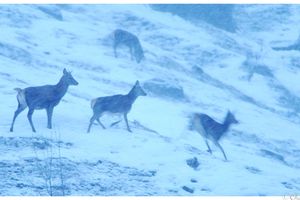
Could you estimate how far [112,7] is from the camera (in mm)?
34719

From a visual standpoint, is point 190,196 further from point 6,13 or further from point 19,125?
point 6,13

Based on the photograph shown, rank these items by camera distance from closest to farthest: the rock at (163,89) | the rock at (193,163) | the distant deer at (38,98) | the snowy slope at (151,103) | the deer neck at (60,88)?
the snowy slope at (151,103)
the rock at (193,163)
the distant deer at (38,98)
the deer neck at (60,88)
the rock at (163,89)

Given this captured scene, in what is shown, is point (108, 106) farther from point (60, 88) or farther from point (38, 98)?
point (38, 98)

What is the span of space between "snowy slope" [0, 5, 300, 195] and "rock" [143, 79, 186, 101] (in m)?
0.30

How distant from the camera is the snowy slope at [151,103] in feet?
39.1

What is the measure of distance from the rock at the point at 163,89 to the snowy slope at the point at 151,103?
0.97 feet

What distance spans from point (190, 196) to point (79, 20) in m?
21.6

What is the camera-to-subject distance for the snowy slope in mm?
11914

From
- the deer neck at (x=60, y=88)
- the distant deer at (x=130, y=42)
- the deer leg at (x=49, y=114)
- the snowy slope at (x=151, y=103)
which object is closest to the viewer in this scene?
the snowy slope at (x=151, y=103)

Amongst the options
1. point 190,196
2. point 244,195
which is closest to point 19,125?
point 190,196

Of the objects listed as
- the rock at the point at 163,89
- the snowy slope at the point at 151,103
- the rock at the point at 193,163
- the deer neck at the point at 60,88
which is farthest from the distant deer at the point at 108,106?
the rock at the point at 163,89

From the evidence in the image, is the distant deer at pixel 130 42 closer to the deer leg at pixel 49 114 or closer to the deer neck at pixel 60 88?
the deer neck at pixel 60 88

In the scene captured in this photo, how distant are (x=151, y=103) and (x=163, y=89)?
7.14 ft

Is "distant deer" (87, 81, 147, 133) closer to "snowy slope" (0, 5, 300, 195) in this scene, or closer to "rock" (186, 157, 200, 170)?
"snowy slope" (0, 5, 300, 195)
